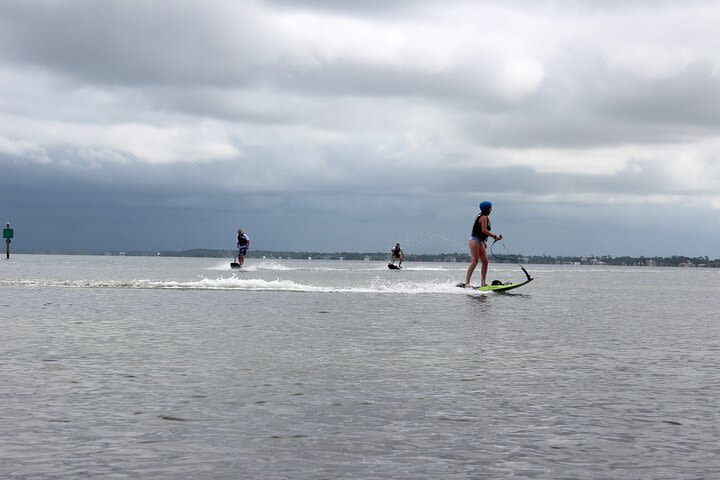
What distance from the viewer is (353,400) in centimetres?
972

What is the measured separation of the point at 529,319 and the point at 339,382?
13047 millimetres

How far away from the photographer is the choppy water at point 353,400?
6.87 meters

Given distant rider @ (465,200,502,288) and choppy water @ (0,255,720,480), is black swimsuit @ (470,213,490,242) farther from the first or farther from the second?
choppy water @ (0,255,720,480)

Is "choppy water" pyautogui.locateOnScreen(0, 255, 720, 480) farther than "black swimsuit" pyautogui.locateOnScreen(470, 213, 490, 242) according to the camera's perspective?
No

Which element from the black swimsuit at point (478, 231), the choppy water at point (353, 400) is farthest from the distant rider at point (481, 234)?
the choppy water at point (353, 400)

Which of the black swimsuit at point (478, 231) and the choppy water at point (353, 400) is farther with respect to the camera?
the black swimsuit at point (478, 231)

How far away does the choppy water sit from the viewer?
687cm

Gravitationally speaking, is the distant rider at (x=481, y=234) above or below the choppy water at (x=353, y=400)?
above

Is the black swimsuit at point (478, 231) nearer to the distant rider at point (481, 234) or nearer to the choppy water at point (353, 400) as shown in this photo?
the distant rider at point (481, 234)

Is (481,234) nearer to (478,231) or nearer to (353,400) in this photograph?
(478,231)

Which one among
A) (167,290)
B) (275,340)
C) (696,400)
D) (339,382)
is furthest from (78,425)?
(167,290)

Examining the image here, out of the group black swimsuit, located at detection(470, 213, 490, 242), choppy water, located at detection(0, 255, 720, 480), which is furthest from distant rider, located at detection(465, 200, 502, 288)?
choppy water, located at detection(0, 255, 720, 480)

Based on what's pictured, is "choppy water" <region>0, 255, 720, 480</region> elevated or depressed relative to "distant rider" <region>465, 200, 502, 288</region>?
depressed

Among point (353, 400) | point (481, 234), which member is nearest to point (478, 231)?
point (481, 234)
